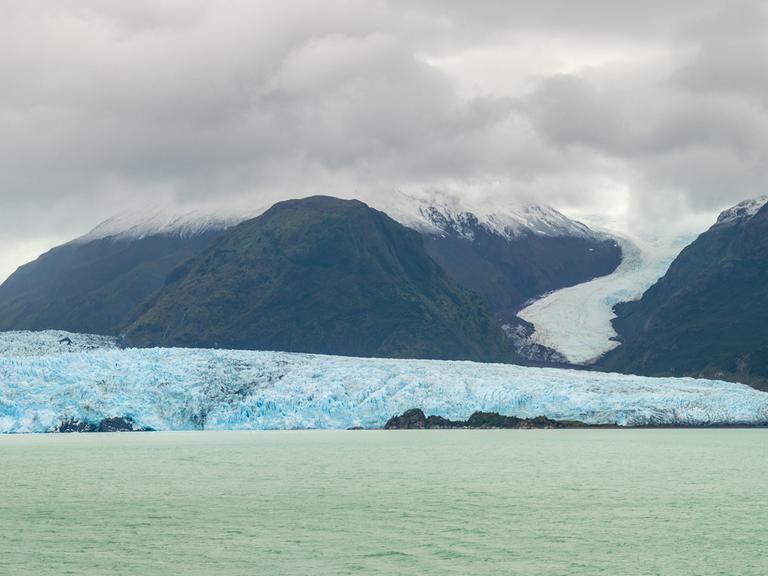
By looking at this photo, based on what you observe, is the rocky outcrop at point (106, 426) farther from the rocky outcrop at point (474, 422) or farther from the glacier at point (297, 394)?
the rocky outcrop at point (474, 422)

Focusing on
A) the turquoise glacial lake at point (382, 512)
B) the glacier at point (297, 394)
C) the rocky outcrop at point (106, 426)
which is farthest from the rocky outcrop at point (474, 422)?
the turquoise glacial lake at point (382, 512)

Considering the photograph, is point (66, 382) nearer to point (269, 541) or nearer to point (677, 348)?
point (269, 541)

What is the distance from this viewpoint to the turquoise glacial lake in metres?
27.8

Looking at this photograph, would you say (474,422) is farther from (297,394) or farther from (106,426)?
(106,426)

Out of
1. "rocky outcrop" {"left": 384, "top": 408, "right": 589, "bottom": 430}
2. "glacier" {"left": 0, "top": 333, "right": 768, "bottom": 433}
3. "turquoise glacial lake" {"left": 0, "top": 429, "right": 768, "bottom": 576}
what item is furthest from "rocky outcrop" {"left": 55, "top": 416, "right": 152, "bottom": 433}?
"rocky outcrop" {"left": 384, "top": 408, "right": 589, "bottom": 430}

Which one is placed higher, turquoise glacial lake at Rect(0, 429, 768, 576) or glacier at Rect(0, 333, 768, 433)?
glacier at Rect(0, 333, 768, 433)

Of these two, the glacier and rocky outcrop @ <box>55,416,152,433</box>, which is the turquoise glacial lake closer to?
the glacier

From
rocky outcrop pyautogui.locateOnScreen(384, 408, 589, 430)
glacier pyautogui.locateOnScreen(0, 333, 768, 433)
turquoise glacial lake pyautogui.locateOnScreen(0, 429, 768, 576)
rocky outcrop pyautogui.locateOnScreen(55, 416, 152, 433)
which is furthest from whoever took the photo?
rocky outcrop pyautogui.locateOnScreen(384, 408, 589, 430)

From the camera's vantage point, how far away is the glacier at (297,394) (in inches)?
3179

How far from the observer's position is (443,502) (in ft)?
129

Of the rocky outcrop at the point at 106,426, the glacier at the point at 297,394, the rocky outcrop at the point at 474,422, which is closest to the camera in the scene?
the glacier at the point at 297,394

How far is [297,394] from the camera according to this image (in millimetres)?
85750

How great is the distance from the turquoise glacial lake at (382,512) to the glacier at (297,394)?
50.0 ft

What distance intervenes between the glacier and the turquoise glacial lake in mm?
15231
